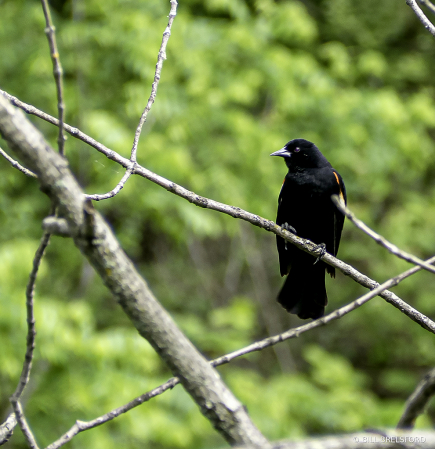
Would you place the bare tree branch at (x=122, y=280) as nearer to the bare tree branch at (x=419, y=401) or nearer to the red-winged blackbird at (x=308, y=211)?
the bare tree branch at (x=419, y=401)

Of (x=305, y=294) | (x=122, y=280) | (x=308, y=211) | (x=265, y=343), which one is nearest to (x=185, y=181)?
(x=308, y=211)

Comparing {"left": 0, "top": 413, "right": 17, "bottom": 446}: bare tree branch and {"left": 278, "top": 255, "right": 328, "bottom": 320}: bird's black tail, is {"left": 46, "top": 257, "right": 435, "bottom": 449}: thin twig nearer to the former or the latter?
{"left": 0, "top": 413, "right": 17, "bottom": 446}: bare tree branch

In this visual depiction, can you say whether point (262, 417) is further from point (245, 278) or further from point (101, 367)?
point (245, 278)

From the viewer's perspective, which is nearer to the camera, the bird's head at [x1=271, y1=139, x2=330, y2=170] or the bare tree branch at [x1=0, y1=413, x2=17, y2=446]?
the bare tree branch at [x1=0, y1=413, x2=17, y2=446]

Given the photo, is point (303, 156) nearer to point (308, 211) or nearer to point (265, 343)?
point (308, 211)

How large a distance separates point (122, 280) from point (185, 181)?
5.72 meters

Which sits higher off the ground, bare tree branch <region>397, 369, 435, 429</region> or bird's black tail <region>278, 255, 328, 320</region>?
bird's black tail <region>278, 255, 328, 320</region>

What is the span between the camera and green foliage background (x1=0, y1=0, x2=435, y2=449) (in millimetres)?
4668

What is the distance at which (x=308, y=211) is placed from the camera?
3.79 meters

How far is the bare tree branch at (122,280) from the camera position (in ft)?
2.95

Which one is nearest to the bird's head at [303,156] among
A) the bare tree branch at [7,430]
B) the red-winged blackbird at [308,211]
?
the red-winged blackbird at [308,211]

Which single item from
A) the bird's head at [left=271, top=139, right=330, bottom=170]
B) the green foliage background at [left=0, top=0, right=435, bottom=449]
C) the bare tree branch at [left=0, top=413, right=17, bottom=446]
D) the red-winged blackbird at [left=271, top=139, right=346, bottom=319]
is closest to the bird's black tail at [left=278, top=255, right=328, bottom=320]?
the red-winged blackbird at [left=271, top=139, right=346, bottom=319]

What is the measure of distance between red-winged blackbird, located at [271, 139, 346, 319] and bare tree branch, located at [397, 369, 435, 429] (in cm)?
257

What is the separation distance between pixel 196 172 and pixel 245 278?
15.6ft
